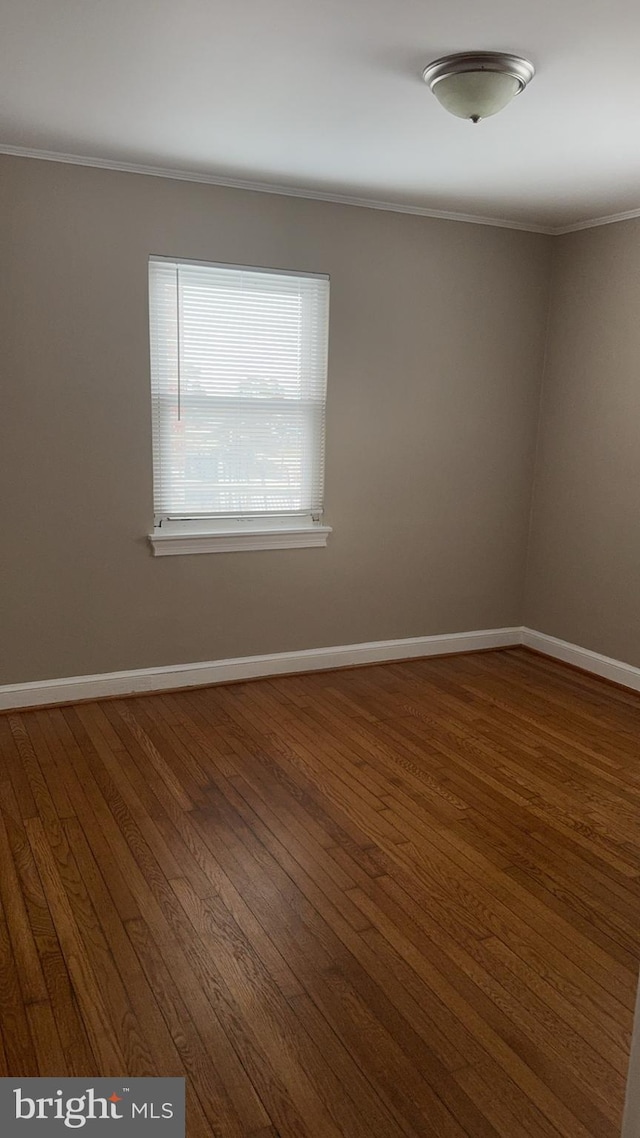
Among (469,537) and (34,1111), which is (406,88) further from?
(34,1111)

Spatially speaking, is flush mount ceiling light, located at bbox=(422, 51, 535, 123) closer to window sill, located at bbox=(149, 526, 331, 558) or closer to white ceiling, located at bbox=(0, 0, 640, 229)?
white ceiling, located at bbox=(0, 0, 640, 229)

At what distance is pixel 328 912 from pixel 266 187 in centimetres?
335

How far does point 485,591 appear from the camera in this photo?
5.11 metres

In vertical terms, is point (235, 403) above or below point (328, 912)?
above

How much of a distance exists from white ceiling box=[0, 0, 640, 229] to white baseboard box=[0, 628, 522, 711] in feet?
8.09

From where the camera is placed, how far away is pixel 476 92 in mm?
2543

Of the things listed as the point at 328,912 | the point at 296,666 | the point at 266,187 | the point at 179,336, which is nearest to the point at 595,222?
the point at 266,187

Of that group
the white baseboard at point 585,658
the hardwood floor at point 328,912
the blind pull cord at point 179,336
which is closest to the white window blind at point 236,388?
the blind pull cord at point 179,336

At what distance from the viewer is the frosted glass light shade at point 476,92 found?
2.51 metres

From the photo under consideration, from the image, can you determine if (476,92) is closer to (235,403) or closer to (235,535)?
(235,403)

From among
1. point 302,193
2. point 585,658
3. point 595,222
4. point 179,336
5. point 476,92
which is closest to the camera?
point 476,92

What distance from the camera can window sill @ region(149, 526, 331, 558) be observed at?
4086 millimetres

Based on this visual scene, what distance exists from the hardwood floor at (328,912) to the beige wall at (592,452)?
2.89ft

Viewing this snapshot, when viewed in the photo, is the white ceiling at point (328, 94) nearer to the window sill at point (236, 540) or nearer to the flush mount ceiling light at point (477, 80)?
the flush mount ceiling light at point (477, 80)
